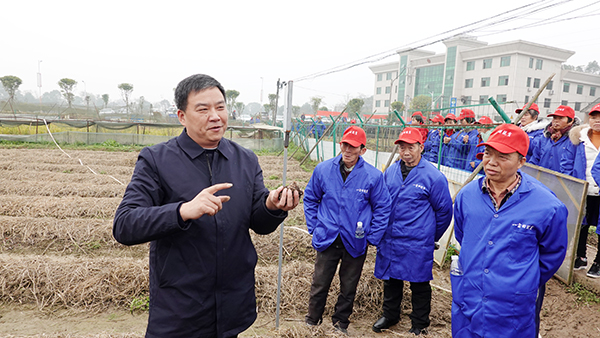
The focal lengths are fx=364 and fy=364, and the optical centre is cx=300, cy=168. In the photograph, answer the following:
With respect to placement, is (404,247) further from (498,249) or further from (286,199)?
(286,199)

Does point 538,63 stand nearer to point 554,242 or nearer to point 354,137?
point 354,137

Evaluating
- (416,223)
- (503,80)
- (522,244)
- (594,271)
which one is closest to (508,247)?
(522,244)

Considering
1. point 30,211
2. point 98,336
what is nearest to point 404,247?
point 98,336

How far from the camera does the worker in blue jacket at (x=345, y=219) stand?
132 inches

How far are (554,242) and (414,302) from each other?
5.57 feet

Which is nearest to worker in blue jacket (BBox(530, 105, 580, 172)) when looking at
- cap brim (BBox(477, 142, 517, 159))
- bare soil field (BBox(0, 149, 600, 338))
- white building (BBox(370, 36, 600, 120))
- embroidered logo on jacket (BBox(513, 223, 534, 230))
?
bare soil field (BBox(0, 149, 600, 338))

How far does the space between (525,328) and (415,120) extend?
678 centimetres

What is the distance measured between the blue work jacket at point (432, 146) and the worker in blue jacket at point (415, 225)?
16.7ft

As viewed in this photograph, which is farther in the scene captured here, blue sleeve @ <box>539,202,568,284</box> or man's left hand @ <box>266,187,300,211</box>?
blue sleeve @ <box>539,202,568,284</box>

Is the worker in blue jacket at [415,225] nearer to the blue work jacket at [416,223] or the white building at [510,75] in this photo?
the blue work jacket at [416,223]

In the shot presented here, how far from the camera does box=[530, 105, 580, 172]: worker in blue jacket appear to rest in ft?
15.2

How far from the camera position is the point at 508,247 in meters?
2.16

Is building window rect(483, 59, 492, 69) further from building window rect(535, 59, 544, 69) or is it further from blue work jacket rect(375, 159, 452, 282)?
blue work jacket rect(375, 159, 452, 282)

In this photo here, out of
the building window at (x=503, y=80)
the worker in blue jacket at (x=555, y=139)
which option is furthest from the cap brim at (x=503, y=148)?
the building window at (x=503, y=80)
